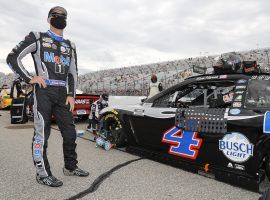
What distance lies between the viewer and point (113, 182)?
3.66 metres

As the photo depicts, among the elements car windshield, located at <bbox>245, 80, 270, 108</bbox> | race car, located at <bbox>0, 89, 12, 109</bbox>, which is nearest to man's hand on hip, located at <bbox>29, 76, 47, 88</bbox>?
car windshield, located at <bbox>245, 80, 270, 108</bbox>

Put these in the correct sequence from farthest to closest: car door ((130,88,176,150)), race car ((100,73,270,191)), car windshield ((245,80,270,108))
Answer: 1. car door ((130,88,176,150))
2. car windshield ((245,80,270,108))
3. race car ((100,73,270,191))

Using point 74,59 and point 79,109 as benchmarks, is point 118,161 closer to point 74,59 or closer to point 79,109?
point 74,59

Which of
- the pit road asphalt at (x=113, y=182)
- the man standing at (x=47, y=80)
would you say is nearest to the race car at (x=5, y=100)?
the pit road asphalt at (x=113, y=182)

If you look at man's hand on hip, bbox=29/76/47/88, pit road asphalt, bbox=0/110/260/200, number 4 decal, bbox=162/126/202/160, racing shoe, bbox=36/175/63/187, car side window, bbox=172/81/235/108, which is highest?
man's hand on hip, bbox=29/76/47/88

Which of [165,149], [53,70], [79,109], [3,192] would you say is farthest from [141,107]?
A: [79,109]

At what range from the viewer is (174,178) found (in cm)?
387

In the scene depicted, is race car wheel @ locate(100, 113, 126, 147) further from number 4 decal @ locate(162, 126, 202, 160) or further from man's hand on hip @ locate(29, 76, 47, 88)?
man's hand on hip @ locate(29, 76, 47, 88)

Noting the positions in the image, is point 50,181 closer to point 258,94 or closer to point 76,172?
point 76,172

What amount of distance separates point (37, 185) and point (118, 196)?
3.14 feet

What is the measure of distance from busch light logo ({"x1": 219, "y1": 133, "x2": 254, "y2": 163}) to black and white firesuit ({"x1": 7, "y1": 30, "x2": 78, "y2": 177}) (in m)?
1.75

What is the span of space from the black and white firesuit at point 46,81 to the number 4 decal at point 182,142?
1297mm

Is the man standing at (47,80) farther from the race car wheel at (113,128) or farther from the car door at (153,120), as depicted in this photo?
the race car wheel at (113,128)

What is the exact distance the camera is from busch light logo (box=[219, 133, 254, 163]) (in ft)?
11.1
